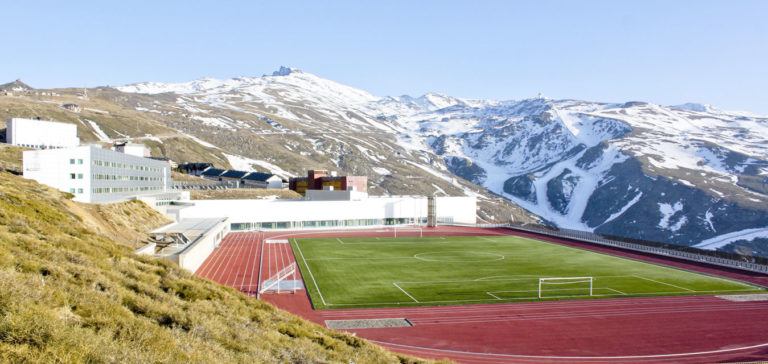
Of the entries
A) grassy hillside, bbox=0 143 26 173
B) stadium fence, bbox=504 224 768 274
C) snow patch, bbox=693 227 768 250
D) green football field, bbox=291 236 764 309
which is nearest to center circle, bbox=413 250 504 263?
green football field, bbox=291 236 764 309

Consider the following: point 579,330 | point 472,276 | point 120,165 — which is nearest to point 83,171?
point 120,165

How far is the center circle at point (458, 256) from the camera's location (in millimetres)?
44097

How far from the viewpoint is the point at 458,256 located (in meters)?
46.4

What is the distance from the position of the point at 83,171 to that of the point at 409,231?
1595 inches

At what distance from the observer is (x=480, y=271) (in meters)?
38.4

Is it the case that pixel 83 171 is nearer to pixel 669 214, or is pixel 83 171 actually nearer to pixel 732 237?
pixel 732 237

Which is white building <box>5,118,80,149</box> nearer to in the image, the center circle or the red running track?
the center circle

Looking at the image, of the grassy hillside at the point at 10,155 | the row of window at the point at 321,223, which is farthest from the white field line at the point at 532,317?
the grassy hillside at the point at 10,155

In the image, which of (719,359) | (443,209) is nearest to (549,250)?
(443,209)

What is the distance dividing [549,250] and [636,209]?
168 m

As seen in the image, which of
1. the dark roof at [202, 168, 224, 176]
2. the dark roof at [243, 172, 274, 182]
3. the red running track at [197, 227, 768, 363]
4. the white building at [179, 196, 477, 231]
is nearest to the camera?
the red running track at [197, 227, 768, 363]

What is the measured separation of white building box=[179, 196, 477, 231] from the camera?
206 feet

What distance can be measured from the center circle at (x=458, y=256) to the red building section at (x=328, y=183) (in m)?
35.9

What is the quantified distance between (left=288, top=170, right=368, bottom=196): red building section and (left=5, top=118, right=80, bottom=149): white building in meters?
43.9
